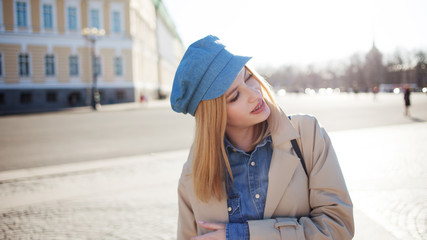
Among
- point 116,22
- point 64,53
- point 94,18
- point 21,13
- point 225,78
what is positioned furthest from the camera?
point 116,22

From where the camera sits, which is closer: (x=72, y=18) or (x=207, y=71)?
(x=207, y=71)

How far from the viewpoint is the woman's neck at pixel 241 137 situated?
180cm

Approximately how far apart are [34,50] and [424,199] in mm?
38421

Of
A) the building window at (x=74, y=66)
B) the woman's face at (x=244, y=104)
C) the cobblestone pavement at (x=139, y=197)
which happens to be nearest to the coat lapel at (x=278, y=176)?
the woman's face at (x=244, y=104)

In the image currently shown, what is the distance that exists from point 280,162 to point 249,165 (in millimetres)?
157

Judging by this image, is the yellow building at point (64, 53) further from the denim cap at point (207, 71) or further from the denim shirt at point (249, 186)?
the denim shirt at point (249, 186)

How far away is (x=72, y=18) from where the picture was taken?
117 ft

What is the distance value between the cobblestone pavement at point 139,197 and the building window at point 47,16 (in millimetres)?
33547

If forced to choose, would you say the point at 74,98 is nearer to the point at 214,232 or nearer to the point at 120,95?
the point at 120,95

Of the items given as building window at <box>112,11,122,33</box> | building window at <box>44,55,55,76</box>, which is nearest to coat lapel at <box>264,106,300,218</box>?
building window at <box>44,55,55,76</box>

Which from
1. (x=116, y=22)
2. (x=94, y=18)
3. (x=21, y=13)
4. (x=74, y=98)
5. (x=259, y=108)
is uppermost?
(x=21, y=13)

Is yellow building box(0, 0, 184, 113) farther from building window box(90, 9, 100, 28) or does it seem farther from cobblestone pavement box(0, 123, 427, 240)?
cobblestone pavement box(0, 123, 427, 240)

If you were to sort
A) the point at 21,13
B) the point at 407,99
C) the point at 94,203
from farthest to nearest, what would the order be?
the point at 21,13
the point at 407,99
the point at 94,203

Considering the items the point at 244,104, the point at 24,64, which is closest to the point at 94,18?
the point at 24,64
